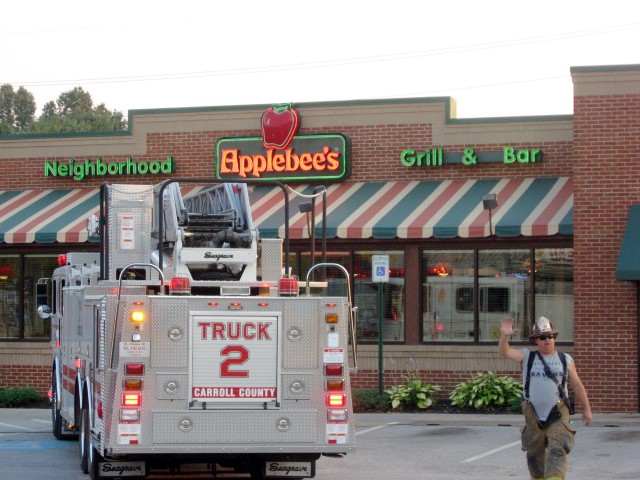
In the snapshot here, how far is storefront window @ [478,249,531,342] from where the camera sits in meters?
21.5

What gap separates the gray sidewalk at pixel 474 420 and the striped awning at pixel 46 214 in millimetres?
7028

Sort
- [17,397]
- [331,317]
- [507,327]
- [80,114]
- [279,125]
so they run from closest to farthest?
1. [507,327]
2. [331,317]
3. [17,397]
4. [279,125]
5. [80,114]

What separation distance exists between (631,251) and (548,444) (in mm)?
9526

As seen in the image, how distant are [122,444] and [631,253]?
10.5 m

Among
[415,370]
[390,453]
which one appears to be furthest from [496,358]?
[390,453]

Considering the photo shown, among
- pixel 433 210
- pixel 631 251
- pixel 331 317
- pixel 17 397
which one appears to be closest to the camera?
pixel 331 317

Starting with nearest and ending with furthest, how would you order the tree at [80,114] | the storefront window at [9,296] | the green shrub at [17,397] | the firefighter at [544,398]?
the firefighter at [544,398]
the green shrub at [17,397]
the storefront window at [9,296]
the tree at [80,114]

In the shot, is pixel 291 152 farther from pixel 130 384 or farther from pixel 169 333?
pixel 130 384

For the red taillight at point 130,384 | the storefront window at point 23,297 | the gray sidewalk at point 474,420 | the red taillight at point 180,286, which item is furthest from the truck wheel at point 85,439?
the storefront window at point 23,297

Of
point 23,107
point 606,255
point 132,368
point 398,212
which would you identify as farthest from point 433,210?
point 23,107

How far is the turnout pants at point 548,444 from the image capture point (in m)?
9.98

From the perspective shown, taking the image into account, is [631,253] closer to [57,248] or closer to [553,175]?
[553,175]

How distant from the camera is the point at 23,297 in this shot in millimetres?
24250

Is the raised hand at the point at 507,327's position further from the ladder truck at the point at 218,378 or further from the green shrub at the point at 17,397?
the green shrub at the point at 17,397
